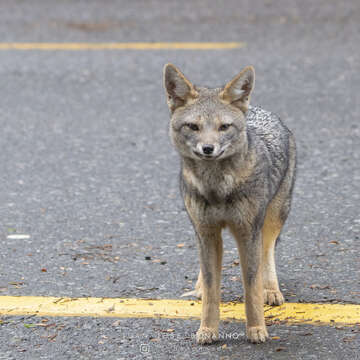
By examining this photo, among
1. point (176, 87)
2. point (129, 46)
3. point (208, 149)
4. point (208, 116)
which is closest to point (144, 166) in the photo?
point (176, 87)

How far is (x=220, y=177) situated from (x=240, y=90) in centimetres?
43

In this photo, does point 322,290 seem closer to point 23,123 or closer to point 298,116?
point 298,116

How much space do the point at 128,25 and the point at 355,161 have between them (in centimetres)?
441

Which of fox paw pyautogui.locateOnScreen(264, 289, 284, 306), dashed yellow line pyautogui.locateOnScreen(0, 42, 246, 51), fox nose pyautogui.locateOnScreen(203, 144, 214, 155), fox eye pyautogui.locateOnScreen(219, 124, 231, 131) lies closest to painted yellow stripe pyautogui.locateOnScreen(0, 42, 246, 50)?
dashed yellow line pyautogui.locateOnScreen(0, 42, 246, 51)

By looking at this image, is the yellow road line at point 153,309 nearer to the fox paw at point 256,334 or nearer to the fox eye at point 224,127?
the fox paw at point 256,334

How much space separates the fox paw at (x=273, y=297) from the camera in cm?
398

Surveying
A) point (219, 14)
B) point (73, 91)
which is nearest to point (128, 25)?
point (219, 14)

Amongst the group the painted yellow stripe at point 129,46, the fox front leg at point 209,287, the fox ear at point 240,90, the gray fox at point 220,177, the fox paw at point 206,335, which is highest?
the fox ear at point 240,90

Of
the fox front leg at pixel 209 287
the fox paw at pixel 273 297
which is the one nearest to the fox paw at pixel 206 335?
the fox front leg at pixel 209 287

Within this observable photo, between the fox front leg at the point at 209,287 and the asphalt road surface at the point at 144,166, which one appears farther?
the asphalt road surface at the point at 144,166

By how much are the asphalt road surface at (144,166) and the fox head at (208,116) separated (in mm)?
912

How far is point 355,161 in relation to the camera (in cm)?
589

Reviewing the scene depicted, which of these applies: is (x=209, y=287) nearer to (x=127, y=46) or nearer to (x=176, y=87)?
(x=176, y=87)

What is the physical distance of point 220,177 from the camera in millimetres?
3479
